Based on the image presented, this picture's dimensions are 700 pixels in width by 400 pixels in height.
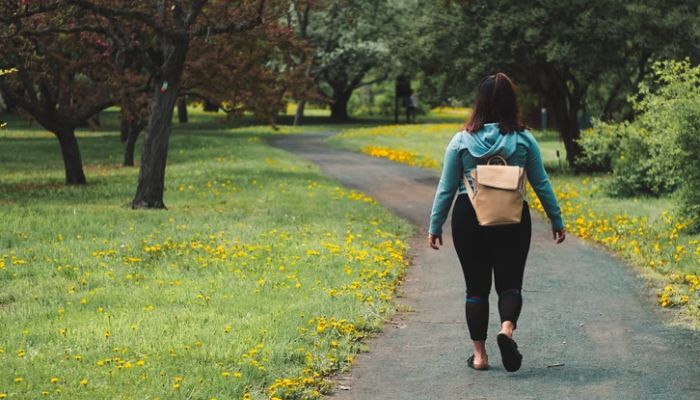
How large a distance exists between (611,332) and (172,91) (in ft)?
37.7

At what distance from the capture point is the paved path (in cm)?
680

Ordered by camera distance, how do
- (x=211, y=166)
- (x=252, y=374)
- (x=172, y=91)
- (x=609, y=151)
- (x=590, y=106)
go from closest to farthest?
(x=252, y=374), (x=172, y=91), (x=609, y=151), (x=211, y=166), (x=590, y=106)

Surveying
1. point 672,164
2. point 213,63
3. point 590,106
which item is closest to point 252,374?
point 672,164

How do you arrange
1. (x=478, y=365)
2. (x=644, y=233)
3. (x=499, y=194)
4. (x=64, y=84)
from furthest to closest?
(x=64, y=84) < (x=644, y=233) < (x=478, y=365) < (x=499, y=194)

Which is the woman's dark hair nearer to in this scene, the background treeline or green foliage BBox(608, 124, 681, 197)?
the background treeline

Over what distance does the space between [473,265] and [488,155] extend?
2.37ft

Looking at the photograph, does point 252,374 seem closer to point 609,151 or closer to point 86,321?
point 86,321

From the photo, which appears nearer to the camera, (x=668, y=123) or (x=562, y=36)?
(x=668, y=123)

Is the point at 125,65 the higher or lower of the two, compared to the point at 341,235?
higher

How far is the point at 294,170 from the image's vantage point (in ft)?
86.8

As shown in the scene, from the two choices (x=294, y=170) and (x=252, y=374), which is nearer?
(x=252, y=374)

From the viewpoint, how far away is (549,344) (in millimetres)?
8109

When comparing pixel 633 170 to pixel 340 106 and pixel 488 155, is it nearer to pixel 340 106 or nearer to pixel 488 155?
pixel 488 155

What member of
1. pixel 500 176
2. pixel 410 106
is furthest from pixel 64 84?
pixel 410 106
